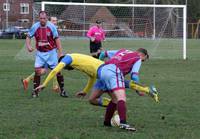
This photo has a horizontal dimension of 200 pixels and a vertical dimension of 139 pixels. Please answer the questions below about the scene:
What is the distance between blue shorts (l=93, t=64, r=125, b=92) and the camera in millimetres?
8555

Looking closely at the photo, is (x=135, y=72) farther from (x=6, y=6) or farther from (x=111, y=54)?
(x=6, y=6)

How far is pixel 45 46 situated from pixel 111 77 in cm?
483

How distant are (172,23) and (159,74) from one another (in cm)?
1100

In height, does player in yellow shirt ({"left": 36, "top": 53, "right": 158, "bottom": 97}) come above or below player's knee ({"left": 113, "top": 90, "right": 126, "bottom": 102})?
above

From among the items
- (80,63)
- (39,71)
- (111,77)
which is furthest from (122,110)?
(39,71)

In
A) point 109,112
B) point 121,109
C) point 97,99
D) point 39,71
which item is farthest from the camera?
point 39,71

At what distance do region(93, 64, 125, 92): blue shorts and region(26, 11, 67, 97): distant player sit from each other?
13.8 ft

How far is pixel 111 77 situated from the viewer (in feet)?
28.1

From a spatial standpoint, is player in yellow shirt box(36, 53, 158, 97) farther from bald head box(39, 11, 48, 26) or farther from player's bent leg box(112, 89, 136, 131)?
bald head box(39, 11, 48, 26)

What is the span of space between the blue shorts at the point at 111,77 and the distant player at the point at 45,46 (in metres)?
4.22

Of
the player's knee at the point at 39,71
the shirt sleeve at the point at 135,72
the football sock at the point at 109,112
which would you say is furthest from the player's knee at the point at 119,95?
the player's knee at the point at 39,71

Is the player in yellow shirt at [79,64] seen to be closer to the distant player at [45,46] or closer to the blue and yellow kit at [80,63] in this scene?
the blue and yellow kit at [80,63]

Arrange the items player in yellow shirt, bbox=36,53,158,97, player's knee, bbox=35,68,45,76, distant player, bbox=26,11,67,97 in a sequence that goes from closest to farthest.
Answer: player in yellow shirt, bbox=36,53,158,97, distant player, bbox=26,11,67,97, player's knee, bbox=35,68,45,76

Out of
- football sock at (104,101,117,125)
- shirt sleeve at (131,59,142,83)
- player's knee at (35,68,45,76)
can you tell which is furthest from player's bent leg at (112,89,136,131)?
player's knee at (35,68,45,76)
